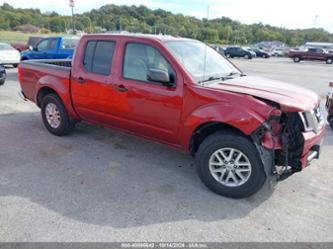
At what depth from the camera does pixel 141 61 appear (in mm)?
4094

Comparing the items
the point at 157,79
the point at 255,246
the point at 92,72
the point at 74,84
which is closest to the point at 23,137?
the point at 74,84

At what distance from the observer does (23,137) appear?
538 cm

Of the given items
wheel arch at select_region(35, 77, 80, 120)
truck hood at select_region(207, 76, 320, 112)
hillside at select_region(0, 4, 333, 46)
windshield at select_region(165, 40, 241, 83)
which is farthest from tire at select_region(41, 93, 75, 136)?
hillside at select_region(0, 4, 333, 46)

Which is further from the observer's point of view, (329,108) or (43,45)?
(43,45)

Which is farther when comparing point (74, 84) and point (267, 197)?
point (74, 84)

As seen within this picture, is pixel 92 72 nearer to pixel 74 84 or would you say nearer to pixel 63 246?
pixel 74 84

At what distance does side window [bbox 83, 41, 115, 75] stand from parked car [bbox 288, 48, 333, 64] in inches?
1428

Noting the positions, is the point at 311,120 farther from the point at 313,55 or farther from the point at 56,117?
the point at 313,55

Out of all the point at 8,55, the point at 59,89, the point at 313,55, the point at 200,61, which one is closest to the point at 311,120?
the point at 200,61

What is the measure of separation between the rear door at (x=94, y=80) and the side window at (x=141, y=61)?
302 mm

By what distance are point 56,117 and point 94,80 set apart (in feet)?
4.55

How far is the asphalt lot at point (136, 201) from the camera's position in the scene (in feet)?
9.41

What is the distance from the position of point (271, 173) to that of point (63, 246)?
2271 millimetres

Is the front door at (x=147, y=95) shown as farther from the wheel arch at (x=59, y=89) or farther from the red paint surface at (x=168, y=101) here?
the wheel arch at (x=59, y=89)
